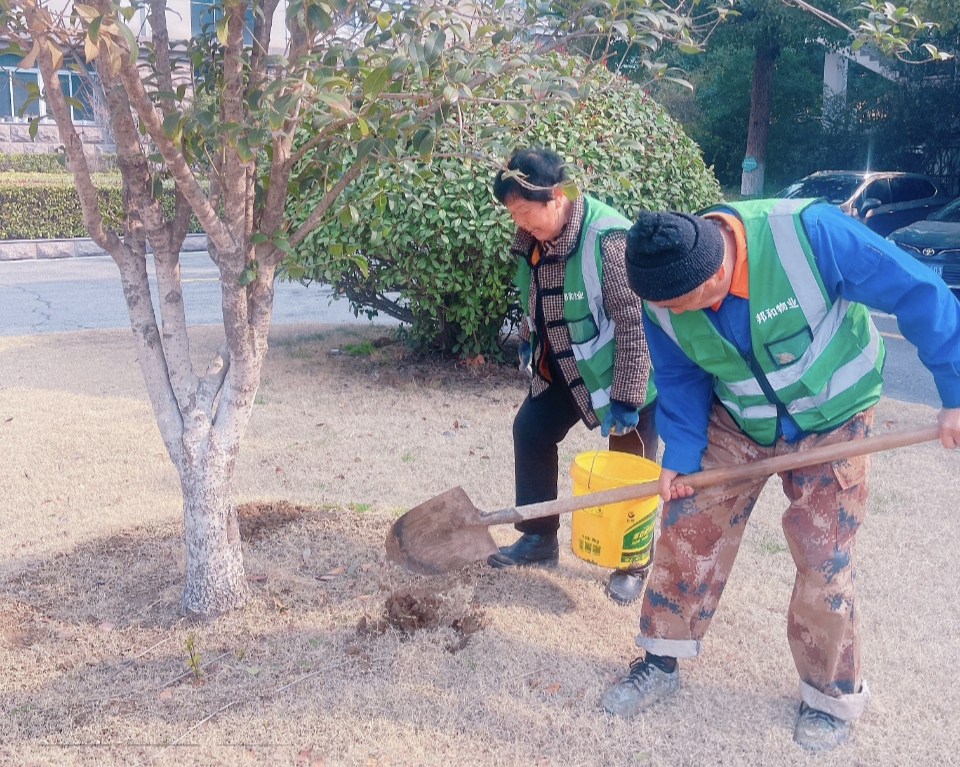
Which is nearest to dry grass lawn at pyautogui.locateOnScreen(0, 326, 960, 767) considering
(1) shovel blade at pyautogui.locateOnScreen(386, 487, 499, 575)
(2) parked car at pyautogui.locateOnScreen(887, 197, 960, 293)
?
(1) shovel blade at pyautogui.locateOnScreen(386, 487, 499, 575)

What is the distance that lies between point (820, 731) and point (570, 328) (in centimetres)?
158

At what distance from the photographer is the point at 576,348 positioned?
352cm

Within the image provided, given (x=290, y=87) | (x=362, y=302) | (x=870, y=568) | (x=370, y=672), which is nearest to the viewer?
(x=290, y=87)

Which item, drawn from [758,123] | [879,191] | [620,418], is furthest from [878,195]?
[620,418]

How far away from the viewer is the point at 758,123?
1888 centimetres

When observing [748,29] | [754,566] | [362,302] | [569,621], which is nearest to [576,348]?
[569,621]

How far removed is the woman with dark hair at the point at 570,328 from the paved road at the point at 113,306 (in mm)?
4314

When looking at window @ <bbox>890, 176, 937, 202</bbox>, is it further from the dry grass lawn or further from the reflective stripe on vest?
the reflective stripe on vest

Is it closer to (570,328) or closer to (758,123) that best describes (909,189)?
(758,123)

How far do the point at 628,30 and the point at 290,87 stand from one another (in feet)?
3.16

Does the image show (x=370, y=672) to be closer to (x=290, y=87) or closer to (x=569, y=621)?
(x=569, y=621)

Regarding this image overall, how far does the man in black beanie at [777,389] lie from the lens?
2.47 meters

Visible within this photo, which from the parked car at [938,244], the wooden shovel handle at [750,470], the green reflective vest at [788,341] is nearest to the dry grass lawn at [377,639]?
the wooden shovel handle at [750,470]

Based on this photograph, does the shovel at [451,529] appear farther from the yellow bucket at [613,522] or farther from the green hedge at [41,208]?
the green hedge at [41,208]
